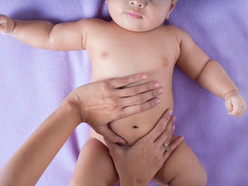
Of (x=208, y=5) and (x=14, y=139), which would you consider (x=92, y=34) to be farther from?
(x=14, y=139)

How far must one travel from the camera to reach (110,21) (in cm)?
118

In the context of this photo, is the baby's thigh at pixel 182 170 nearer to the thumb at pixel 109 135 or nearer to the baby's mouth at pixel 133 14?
the thumb at pixel 109 135

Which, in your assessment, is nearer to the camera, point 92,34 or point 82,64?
point 92,34

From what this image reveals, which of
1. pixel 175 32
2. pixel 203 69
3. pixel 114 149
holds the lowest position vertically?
pixel 114 149

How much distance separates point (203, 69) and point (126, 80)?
37 centimetres

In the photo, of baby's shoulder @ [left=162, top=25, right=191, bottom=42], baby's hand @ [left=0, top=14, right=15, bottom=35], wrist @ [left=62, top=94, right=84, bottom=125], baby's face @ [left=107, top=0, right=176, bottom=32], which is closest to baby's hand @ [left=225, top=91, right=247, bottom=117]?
baby's shoulder @ [left=162, top=25, right=191, bottom=42]

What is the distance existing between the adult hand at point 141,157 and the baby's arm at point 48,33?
44 cm

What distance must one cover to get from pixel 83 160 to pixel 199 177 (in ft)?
1.55

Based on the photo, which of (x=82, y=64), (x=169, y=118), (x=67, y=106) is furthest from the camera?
(x=82, y=64)

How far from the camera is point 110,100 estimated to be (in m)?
1.02

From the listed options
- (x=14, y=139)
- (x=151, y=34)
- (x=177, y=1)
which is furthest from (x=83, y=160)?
(x=177, y=1)

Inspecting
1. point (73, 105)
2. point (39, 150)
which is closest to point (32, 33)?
point (73, 105)

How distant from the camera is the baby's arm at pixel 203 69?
44.8 inches

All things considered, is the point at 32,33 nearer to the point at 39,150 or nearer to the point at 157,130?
the point at 39,150
